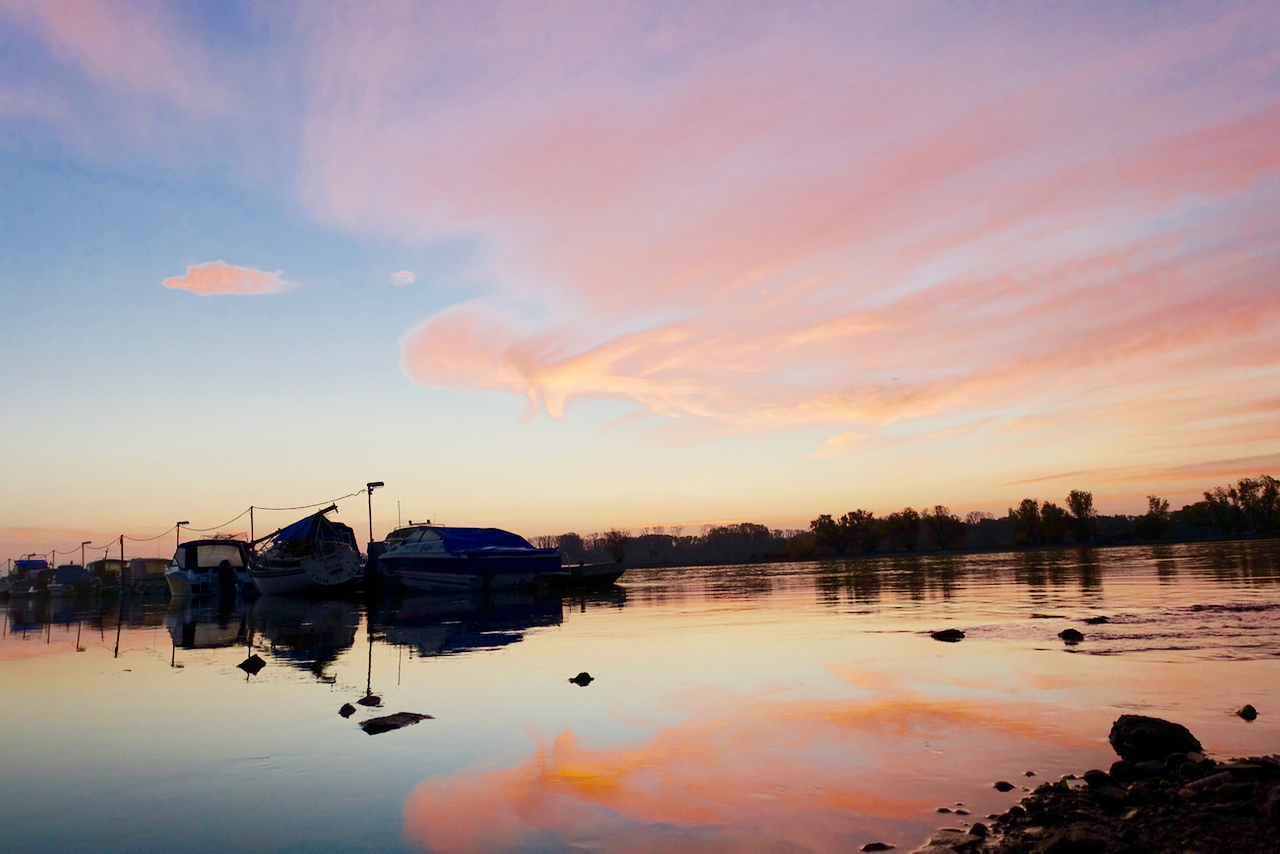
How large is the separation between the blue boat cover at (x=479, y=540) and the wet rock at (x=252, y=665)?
128 ft

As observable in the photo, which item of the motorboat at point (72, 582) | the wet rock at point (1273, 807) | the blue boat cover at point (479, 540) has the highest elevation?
the blue boat cover at point (479, 540)

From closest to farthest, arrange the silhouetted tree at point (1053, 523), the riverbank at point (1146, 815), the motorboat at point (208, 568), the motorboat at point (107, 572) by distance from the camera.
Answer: the riverbank at point (1146, 815), the motorboat at point (208, 568), the motorboat at point (107, 572), the silhouetted tree at point (1053, 523)

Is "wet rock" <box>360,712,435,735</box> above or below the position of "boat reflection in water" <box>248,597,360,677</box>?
above

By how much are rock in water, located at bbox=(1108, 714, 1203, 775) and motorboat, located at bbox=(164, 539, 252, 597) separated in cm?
7988

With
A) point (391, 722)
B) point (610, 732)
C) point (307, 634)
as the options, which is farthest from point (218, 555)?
point (610, 732)

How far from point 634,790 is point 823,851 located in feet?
9.51

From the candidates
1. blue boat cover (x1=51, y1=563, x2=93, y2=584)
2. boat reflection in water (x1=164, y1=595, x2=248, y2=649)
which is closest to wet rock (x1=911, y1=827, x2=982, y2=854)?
boat reflection in water (x1=164, y1=595, x2=248, y2=649)

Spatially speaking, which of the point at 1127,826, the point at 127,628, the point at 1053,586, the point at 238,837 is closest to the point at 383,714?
the point at 238,837

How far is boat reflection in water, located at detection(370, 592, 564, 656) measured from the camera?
87.9 feet

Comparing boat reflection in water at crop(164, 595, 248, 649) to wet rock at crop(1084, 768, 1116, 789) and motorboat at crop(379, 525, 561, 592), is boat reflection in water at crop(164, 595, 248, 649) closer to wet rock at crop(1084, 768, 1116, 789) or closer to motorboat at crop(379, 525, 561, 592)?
motorboat at crop(379, 525, 561, 592)

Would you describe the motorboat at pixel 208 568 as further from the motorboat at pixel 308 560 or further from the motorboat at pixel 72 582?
the motorboat at pixel 72 582

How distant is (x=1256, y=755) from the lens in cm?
993

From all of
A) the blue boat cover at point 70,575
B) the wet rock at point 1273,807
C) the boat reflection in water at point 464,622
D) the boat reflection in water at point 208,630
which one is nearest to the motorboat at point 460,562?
the boat reflection in water at point 464,622

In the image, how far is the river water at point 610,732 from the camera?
8.88 m
